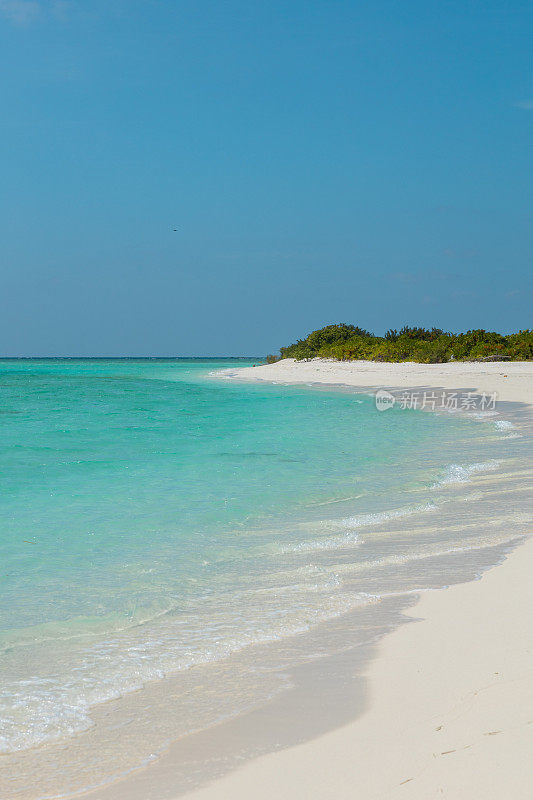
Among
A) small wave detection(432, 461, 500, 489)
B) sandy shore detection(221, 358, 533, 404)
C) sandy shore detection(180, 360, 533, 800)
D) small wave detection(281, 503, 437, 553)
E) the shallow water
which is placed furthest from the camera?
sandy shore detection(221, 358, 533, 404)

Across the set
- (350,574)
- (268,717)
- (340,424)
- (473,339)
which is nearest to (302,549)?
(350,574)

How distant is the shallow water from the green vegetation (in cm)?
3317

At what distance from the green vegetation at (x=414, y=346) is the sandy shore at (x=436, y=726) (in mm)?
41610

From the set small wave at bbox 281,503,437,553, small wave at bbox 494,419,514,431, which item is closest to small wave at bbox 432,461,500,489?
small wave at bbox 281,503,437,553

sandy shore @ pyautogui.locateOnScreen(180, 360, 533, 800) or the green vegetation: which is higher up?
the green vegetation

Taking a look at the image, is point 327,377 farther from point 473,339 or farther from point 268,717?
point 268,717

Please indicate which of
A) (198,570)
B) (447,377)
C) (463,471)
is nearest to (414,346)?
(447,377)

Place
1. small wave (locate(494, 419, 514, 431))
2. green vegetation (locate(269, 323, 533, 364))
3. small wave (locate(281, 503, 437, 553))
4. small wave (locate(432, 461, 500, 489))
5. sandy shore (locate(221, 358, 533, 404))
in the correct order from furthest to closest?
green vegetation (locate(269, 323, 533, 364))
sandy shore (locate(221, 358, 533, 404))
small wave (locate(494, 419, 514, 431))
small wave (locate(432, 461, 500, 489))
small wave (locate(281, 503, 437, 553))

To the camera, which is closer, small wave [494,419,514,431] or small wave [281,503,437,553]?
small wave [281,503,437,553]

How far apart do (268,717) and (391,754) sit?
633 mm

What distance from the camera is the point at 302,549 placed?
564cm

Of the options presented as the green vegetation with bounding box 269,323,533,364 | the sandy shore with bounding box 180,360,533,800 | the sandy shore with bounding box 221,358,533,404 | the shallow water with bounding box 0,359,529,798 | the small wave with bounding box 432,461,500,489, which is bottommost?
the shallow water with bounding box 0,359,529,798

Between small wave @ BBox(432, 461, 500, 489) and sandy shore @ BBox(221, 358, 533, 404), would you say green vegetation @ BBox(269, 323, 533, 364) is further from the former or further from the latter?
small wave @ BBox(432, 461, 500, 489)

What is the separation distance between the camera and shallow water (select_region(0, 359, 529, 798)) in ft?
9.50
